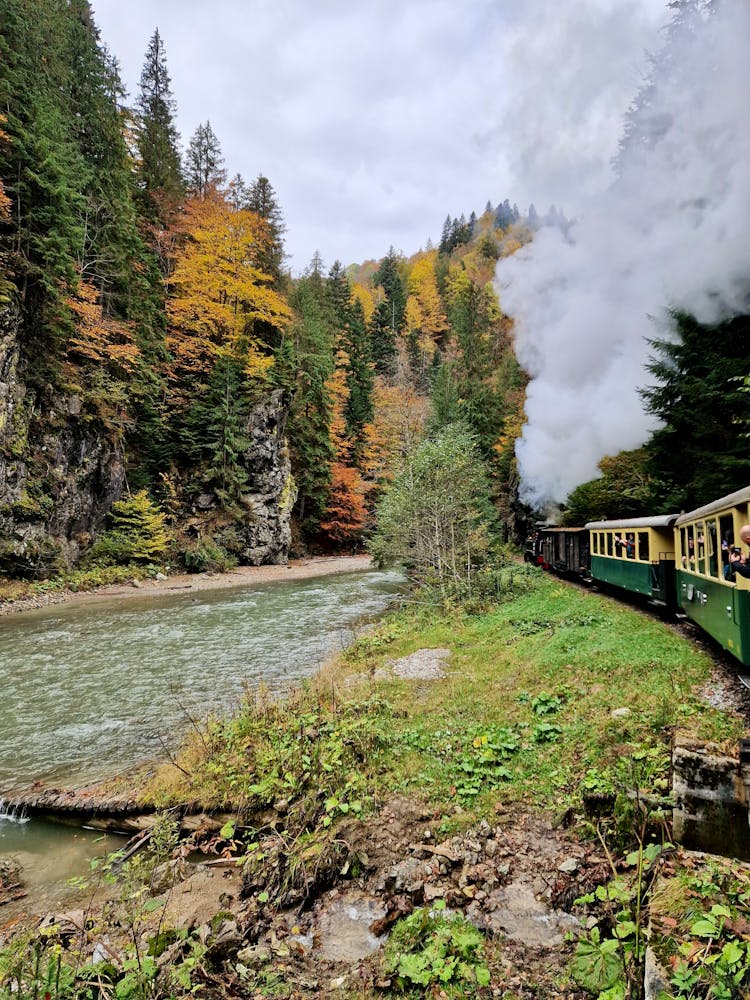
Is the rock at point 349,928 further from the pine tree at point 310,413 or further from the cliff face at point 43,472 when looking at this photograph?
the pine tree at point 310,413

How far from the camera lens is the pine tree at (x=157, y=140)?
31.2 m

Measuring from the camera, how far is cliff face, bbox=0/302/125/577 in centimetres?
1909

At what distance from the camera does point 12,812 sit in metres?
6.18

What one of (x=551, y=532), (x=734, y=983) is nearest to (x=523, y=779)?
(x=734, y=983)

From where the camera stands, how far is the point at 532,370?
31.7 m

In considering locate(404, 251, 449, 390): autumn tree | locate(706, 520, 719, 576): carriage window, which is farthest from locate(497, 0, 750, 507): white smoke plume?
locate(404, 251, 449, 390): autumn tree

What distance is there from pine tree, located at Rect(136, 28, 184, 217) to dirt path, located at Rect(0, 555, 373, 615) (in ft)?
76.9

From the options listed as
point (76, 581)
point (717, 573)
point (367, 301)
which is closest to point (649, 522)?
point (717, 573)

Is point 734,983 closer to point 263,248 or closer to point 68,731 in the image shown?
point 68,731

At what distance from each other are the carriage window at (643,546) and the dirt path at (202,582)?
18.8 metres

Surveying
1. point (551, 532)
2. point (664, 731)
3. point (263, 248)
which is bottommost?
point (664, 731)

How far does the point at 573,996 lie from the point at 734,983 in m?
1.03

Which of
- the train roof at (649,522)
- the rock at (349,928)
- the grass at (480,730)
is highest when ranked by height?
the train roof at (649,522)

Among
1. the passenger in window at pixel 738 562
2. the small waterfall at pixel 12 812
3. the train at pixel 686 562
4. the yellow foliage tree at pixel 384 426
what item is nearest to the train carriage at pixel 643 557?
the train at pixel 686 562
